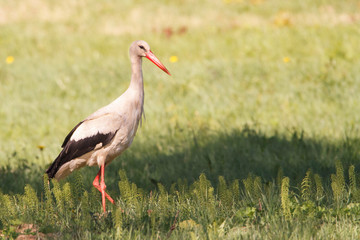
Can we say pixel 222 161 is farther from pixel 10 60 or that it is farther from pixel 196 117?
pixel 10 60

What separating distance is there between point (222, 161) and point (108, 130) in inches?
64.9

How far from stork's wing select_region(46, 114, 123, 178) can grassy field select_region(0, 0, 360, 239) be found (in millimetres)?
352

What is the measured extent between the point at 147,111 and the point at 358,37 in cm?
575

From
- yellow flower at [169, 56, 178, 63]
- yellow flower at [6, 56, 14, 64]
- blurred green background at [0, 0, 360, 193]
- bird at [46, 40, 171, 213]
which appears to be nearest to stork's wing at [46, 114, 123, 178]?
bird at [46, 40, 171, 213]

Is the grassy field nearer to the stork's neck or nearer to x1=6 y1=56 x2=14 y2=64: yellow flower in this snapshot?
x1=6 y1=56 x2=14 y2=64: yellow flower

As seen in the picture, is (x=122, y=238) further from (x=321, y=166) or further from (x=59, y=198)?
(x=321, y=166)

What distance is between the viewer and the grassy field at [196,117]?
166 inches

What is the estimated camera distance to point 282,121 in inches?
314

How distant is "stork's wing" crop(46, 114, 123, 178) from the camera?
16.4 feet

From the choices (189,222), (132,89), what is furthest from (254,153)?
(189,222)

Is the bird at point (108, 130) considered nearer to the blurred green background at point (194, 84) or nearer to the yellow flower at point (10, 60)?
the blurred green background at point (194, 84)

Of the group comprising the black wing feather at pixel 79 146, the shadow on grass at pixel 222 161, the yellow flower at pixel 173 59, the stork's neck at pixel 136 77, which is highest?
the yellow flower at pixel 173 59

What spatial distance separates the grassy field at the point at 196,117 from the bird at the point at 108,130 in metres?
0.32

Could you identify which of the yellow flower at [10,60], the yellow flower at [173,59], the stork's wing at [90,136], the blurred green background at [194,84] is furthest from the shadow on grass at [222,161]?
the yellow flower at [10,60]
